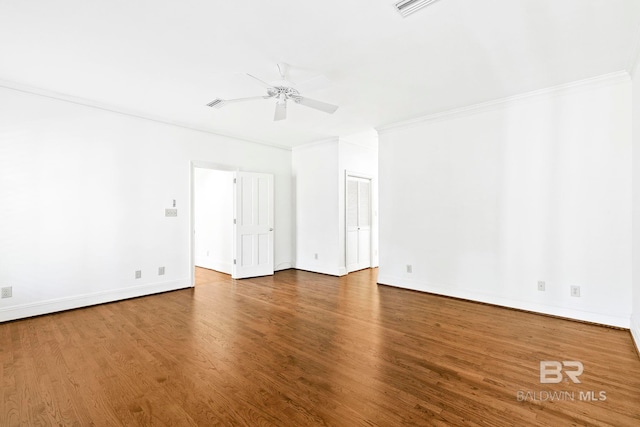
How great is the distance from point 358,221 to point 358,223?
44 mm

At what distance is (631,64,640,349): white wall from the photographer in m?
2.78

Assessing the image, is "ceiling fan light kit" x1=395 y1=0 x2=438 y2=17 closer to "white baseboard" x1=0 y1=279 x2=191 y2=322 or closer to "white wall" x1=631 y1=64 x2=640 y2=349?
"white wall" x1=631 y1=64 x2=640 y2=349

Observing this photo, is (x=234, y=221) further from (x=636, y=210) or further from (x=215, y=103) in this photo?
(x=636, y=210)

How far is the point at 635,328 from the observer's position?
2848mm

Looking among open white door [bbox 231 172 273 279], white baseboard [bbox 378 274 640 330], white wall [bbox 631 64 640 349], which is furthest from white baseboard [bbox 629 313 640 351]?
open white door [bbox 231 172 273 279]

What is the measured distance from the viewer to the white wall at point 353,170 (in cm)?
590

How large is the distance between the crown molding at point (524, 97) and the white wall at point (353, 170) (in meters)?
1.20

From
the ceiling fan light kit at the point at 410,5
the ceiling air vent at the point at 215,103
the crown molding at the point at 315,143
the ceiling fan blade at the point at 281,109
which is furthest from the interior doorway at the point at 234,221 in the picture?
the ceiling fan light kit at the point at 410,5

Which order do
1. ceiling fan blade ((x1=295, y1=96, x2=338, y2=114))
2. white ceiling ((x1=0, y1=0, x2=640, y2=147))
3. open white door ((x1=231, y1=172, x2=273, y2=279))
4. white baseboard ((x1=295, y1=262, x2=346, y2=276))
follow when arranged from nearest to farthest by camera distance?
white ceiling ((x1=0, y1=0, x2=640, y2=147))
ceiling fan blade ((x1=295, y1=96, x2=338, y2=114))
open white door ((x1=231, y1=172, x2=273, y2=279))
white baseboard ((x1=295, y1=262, x2=346, y2=276))

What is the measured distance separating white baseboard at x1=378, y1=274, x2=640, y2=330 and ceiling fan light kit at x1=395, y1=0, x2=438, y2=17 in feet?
11.8

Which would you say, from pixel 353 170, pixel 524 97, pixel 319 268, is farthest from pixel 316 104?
pixel 319 268

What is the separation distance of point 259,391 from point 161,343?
1363 mm

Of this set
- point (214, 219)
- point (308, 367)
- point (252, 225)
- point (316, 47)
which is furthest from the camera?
point (214, 219)

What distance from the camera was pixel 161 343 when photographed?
9.38ft
